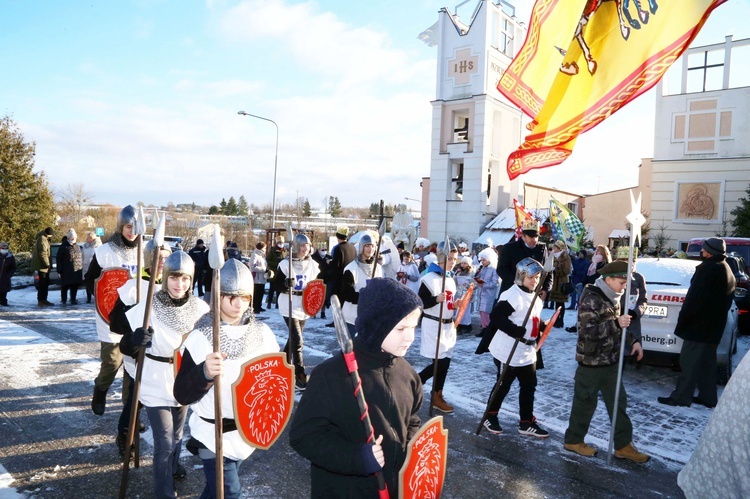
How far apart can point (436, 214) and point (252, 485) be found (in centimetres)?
2760

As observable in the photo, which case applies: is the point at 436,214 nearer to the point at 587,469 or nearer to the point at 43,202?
the point at 43,202

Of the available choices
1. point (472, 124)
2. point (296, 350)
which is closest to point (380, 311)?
point (296, 350)

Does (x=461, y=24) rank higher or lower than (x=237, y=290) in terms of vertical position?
higher

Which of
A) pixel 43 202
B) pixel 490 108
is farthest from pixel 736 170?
pixel 43 202

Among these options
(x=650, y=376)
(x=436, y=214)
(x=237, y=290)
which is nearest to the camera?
(x=237, y=290)

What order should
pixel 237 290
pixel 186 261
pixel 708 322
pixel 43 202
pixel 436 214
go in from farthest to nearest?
pixel 436 214 < pixel 43 202 < pixel 708 322 < pixel 186 261 < pixel 237 290

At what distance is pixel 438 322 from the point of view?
5.87m

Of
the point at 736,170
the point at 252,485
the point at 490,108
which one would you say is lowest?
the point at 252,485

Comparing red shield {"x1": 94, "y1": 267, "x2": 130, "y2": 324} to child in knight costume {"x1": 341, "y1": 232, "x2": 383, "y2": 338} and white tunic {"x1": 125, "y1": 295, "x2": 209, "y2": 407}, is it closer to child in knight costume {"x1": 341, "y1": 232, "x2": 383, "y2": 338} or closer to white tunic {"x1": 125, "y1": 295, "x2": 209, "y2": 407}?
white tunic {"x1": 125, "y1": 295, "x2": 209, "y2": 407}

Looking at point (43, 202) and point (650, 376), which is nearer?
point (650, 376)

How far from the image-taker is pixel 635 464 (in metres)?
4.59

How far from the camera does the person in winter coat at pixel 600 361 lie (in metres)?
4.75

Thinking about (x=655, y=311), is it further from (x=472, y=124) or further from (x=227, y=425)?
(x=472, y=124)

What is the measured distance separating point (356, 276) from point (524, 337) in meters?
2.56
